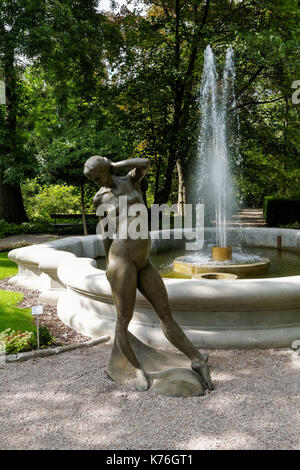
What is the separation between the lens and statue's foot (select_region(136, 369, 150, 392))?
3.61 m

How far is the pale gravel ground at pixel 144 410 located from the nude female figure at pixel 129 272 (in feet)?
1.04

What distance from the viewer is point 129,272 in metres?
3.64

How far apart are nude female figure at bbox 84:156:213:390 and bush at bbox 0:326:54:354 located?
4.88ft

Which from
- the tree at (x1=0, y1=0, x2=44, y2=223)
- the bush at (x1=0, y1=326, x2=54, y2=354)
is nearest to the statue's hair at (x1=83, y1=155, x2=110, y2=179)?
the bush at (x1=0, y1=326, x2=54, y2=354)

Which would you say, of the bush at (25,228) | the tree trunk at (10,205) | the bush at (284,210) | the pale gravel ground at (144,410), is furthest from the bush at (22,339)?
the bush at (284,210)

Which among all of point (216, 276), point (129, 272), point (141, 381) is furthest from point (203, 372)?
point (216, 276)

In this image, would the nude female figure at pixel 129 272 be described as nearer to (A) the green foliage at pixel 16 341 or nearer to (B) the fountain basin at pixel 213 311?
(B) the fountain basin at pixel 213 311

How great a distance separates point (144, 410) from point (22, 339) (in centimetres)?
207

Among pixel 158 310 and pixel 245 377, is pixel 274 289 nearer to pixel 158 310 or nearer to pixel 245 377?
pixel 245 377

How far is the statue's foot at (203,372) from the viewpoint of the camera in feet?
11.9

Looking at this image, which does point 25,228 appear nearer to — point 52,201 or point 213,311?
point 52,201

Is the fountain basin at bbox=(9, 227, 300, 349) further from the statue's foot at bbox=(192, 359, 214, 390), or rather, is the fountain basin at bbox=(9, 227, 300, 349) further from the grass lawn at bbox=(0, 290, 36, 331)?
the statue's foot at bbox=(192, 359, 214, 390)

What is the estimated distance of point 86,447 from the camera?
9.12 feet
